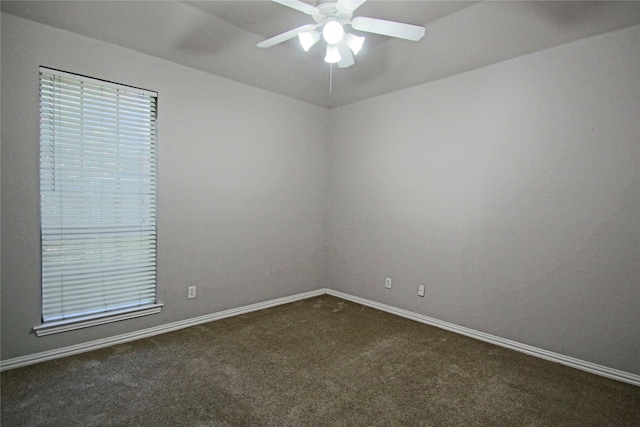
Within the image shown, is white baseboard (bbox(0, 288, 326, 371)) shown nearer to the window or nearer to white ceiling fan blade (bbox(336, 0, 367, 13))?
the window

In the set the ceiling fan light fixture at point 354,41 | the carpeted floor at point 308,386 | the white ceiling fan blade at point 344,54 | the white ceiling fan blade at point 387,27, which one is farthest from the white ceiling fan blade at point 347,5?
the carpeted floor at point 308,386

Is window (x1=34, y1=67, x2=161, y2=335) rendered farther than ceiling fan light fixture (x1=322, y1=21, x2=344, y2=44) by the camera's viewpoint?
Yes

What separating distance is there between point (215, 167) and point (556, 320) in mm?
3362

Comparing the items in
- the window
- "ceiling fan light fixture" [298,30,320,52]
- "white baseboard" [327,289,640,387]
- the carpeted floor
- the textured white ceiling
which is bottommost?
the carpeted floor

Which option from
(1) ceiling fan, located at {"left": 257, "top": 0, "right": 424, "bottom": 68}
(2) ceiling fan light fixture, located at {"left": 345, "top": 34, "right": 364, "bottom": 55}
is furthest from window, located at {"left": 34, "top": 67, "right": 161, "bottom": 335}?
(2) ceiling fan light fixture, located at {"left": 345, "top": 34, "right": 364, "bottom": 55}

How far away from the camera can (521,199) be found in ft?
9.66

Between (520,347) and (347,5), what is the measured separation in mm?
2962

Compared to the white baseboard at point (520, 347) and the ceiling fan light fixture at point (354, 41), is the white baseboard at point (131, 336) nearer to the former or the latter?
the white baseboard at point (520, 347)

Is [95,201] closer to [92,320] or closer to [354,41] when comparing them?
[92,320]

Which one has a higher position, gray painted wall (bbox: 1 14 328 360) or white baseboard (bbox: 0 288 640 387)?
gray painted wall (bbox: 1 14 328 360)

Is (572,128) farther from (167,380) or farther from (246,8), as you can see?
(167,380)

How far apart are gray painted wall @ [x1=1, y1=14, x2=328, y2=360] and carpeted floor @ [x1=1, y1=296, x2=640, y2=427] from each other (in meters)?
0.51

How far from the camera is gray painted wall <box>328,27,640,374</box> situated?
8.22 feet

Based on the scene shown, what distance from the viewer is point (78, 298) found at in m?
2.78
